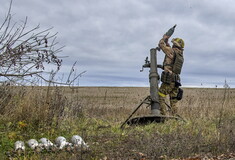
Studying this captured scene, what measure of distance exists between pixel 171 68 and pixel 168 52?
52 cm

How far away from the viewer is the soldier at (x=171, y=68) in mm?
9875

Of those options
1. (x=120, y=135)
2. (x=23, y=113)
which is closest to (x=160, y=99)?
(x=120, y=135)

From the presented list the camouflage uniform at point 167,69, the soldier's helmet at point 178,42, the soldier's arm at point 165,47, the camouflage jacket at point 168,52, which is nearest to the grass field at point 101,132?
the camouflage uniform at point 167,69

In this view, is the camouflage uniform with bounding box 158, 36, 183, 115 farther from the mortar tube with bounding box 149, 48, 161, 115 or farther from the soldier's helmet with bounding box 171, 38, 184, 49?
the mortar tube with bounding box 149, 48, 161, 115

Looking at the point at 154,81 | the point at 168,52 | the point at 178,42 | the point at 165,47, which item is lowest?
the point at 154,81

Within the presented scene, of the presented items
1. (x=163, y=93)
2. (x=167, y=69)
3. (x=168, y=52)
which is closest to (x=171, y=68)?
(x=167, y=69)

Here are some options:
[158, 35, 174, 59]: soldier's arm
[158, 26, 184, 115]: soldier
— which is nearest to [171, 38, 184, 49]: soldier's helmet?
[158, 26, 184, 115]: soldier

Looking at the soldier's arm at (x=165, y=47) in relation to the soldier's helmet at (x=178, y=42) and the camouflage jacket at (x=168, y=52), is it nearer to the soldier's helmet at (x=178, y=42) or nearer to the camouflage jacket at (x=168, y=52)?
the camouflage jacket at (x=168, y=52)

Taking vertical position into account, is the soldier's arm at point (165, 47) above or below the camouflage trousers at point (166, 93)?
above

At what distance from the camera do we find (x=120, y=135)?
7.22m

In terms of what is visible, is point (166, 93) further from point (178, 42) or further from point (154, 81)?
point (178, 42)

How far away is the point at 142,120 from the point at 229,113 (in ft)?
13.2

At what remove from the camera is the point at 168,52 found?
32.4ft

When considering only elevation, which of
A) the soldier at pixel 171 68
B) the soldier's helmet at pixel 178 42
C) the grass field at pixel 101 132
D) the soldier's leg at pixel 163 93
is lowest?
the grass field at pixel 101 132
